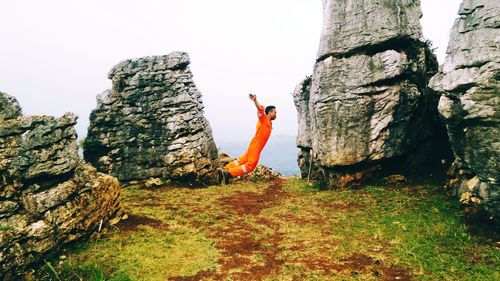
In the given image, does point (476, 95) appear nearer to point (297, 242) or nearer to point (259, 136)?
point (297, 242)

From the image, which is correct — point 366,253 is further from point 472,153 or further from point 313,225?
point 472,153

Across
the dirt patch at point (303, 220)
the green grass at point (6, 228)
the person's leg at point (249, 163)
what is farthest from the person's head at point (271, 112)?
the green grass at point (6, 228)

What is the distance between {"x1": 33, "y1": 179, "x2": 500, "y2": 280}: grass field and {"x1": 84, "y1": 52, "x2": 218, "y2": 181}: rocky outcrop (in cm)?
406

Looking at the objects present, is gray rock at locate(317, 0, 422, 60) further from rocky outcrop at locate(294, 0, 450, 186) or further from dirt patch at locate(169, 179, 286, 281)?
dirt patch at locate(169, 179, 286, 281)

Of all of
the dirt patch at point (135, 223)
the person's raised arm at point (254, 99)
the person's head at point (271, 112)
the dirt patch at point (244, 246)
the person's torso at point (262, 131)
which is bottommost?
the dirt patch at point (244, 246)

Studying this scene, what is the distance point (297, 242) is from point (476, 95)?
260 inches

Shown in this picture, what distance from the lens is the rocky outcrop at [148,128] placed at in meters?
18.9

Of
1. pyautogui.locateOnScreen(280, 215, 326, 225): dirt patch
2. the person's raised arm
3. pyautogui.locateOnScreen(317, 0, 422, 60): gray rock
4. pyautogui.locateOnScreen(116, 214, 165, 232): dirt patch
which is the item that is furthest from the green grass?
pyautogui.locateOnScreen(317, 0, 422, 60): gray rock

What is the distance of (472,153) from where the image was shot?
10.4 meters

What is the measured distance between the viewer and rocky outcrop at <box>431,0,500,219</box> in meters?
9.73

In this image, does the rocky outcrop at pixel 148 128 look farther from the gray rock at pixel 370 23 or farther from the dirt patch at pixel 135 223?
the gray rock at pixel 370 23

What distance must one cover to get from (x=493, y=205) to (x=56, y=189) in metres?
12.3

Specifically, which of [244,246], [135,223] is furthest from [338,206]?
[135,223]

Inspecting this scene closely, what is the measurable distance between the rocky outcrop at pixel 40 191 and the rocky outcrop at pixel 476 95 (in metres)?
11.5
